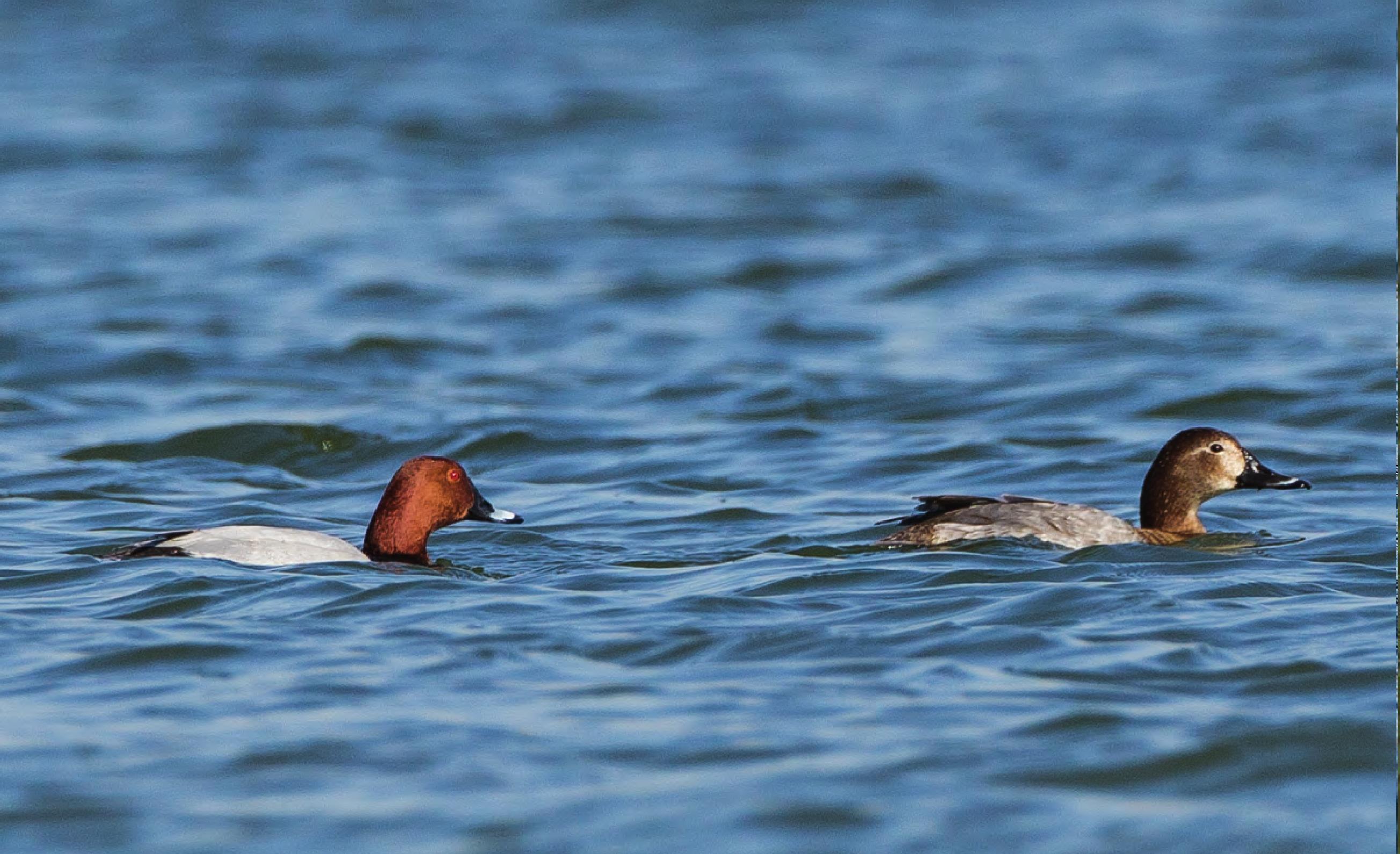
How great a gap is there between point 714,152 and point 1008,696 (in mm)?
16379

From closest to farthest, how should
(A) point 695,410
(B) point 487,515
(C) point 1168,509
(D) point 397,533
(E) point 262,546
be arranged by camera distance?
(E) point 262,546, (D) point 397,533, (B) point 487,515, (C) point 1168,509, (A) point 695,410

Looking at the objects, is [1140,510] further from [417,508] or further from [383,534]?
[383,534]

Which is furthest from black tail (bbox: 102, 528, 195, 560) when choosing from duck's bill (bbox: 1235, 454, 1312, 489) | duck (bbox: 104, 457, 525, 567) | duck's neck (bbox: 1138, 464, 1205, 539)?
duck's bill (bbox: 1235, 454, 1312, 489)

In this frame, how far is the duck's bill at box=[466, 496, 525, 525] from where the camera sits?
956 centimetres

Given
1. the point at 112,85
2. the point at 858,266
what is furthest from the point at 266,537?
the point at 112,85

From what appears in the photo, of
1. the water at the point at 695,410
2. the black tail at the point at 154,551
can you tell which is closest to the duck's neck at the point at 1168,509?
the water at the point at 695,410

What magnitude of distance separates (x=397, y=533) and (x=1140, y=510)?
3.63 metres

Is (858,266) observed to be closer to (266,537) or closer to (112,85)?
(266,537)

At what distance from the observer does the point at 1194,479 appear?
9.90 meters

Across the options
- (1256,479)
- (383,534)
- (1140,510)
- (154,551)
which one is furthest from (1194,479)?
(154,551)

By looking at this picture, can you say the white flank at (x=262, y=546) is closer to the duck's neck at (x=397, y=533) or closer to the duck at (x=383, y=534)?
the duck at (x=383, y=534)

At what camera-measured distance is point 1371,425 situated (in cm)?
1288

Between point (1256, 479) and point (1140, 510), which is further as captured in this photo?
point (1140, 510)

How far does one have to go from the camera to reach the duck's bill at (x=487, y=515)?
956 cm
